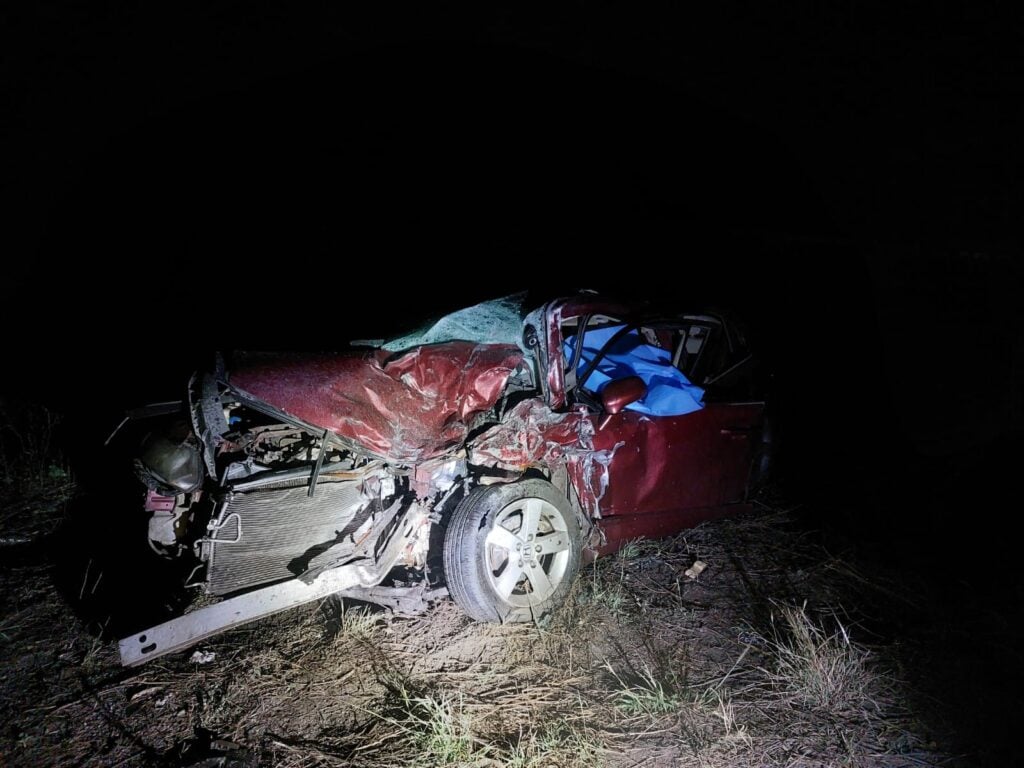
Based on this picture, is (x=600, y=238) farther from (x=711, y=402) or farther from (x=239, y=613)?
(x=239, y=613)

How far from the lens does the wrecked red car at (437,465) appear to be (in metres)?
2.49

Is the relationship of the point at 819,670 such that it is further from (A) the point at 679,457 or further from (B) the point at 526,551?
(B) the point at 526,551

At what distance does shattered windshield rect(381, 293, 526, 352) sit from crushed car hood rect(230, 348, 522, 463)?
0.34 meters

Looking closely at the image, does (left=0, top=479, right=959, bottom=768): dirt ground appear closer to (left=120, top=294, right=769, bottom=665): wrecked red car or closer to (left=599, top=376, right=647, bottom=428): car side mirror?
(left=120, top=294, right=769, bottom=665): wrecked red car

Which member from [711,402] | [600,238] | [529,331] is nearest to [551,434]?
[529,331]

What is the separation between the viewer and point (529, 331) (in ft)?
10.8

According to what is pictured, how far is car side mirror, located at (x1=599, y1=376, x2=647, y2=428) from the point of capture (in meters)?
3.13

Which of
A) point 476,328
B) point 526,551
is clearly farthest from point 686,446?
point 476,328

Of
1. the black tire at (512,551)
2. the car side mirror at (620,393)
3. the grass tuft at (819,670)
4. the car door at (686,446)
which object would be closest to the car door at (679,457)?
the car door at (686,446)

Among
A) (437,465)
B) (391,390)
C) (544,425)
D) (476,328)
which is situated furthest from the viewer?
(476,328)

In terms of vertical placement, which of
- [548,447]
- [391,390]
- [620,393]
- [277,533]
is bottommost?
[277,533]

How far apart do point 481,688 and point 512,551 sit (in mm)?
681

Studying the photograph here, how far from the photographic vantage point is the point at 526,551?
3.00m

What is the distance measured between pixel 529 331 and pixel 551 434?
2.14ft
